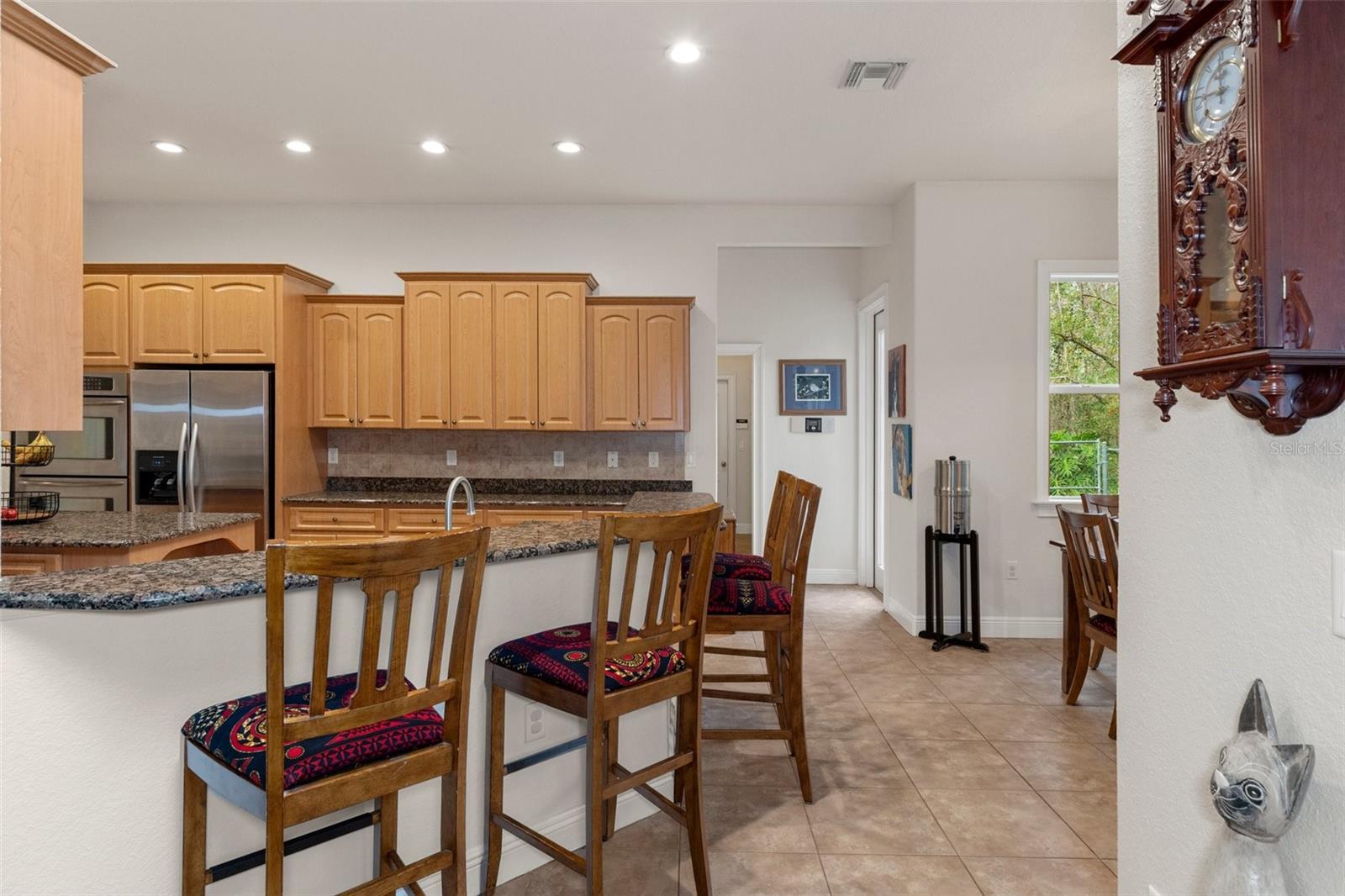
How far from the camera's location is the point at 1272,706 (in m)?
1.15

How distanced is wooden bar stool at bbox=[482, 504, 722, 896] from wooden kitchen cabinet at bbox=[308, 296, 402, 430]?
11.0ft

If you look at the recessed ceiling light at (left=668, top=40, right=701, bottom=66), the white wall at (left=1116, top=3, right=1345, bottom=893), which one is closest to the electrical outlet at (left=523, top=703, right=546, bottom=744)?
the white wall at (left=1116, top=3, right=1345, bottom=893)

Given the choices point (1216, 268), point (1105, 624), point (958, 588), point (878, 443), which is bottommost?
point (958, 588)

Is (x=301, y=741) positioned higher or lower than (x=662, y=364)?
lower

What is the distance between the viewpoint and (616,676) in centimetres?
183

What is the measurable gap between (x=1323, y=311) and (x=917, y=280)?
4.00m

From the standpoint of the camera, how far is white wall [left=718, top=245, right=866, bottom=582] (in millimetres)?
6453

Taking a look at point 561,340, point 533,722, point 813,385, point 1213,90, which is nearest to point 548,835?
point 533,722

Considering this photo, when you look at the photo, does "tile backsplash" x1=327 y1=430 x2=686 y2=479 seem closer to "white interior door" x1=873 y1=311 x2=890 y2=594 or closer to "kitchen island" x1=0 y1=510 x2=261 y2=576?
"white interior door" x1=873 y1=311 x2=890 y2=594

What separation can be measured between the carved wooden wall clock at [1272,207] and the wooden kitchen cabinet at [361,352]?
463cm

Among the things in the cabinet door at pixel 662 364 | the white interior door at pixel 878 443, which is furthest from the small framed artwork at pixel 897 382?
the cabinet door at pixel 662 364

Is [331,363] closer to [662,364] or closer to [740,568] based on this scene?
[662,364]

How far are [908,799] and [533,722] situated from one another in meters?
1.37

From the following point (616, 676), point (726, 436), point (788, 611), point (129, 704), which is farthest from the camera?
point (726, 436)
